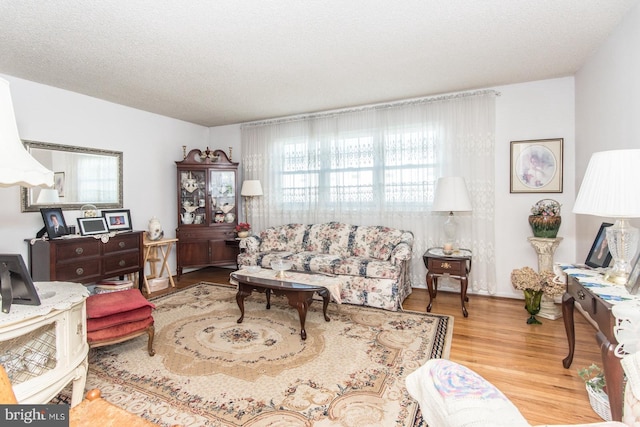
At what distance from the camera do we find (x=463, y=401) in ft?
2.46

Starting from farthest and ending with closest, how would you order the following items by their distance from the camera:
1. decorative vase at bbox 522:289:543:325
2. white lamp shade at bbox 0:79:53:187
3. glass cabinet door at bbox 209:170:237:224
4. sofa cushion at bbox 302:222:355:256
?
glass cabinet door at bbox 209:170:237:224, sofa cushion at bbox 302:222:355:256, decorative vase at bbox 522:289:543:325, white lamp shade at bbox 0:79:53:187

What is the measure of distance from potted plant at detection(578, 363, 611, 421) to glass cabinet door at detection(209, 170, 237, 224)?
474 cm

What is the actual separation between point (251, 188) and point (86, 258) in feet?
7.79

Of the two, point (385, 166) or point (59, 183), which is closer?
point (59, 183)

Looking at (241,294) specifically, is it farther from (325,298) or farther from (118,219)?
(118,219)

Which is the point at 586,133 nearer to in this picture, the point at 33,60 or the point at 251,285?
the point at 251,285

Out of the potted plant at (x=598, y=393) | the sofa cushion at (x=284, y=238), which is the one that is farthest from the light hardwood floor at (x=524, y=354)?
the sofa cushion at (x=284, y=238)

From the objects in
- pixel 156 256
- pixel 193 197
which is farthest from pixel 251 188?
pixel 156 256

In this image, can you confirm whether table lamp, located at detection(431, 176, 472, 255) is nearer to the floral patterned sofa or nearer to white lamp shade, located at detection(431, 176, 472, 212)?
white lamp shade, located at detection(431, 176, 472, 212)

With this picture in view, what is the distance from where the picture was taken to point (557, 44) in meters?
2.86

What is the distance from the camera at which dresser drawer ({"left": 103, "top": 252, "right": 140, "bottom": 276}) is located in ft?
12.9

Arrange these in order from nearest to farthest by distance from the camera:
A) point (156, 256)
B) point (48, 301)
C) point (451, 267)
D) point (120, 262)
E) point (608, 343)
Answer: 1. point (608, 343)
2. point (48, 301)
3. point (451, 267)
4. point (120, 262)
5. point (156, 256)

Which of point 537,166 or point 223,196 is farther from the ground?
point 537,166

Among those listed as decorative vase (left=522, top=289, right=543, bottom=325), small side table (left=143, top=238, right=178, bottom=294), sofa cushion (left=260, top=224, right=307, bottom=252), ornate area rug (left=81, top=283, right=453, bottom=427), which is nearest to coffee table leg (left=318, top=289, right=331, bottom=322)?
ornate area rug (left=81, top=283, right=453, bottom=427)
